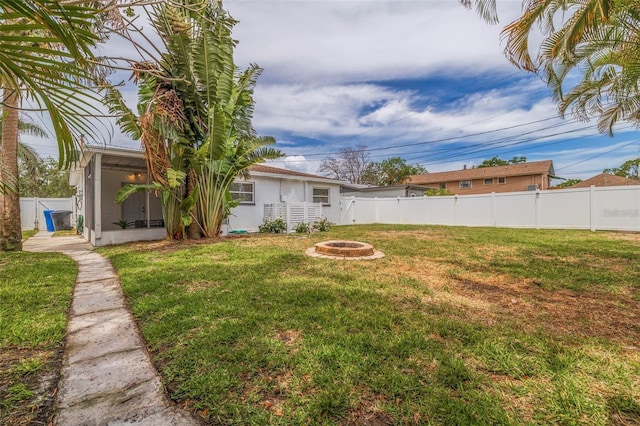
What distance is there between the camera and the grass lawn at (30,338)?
190cm

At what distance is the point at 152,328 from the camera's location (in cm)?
293

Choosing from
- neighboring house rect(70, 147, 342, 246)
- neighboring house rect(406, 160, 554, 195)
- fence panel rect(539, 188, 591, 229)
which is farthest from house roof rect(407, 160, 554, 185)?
neighboring house rect(70, 147, 342, 246)

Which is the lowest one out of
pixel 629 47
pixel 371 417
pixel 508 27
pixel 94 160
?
pixel 371 417

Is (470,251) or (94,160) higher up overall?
(94,160)

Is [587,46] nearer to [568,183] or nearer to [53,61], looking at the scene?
[53,61]

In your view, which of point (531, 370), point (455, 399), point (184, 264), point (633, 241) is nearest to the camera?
→ point (455, 399)

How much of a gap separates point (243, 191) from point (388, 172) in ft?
87.0

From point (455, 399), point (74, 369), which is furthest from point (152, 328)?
point (455, 399)

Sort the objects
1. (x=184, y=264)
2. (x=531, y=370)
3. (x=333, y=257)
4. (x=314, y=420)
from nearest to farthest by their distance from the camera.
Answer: (x=314, y=420)
(x=531, y=370)
(x=184, y=264)
(x=333, y=257)

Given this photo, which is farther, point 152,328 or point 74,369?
point 152,328

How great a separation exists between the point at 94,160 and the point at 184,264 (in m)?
5.84

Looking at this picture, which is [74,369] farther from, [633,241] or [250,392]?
[633,241]

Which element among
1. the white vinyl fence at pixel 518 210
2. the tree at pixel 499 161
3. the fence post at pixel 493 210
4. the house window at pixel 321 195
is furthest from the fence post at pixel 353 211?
the tree at pixel 499 161

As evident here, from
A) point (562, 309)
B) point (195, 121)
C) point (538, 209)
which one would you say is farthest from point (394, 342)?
point (538, 209)
